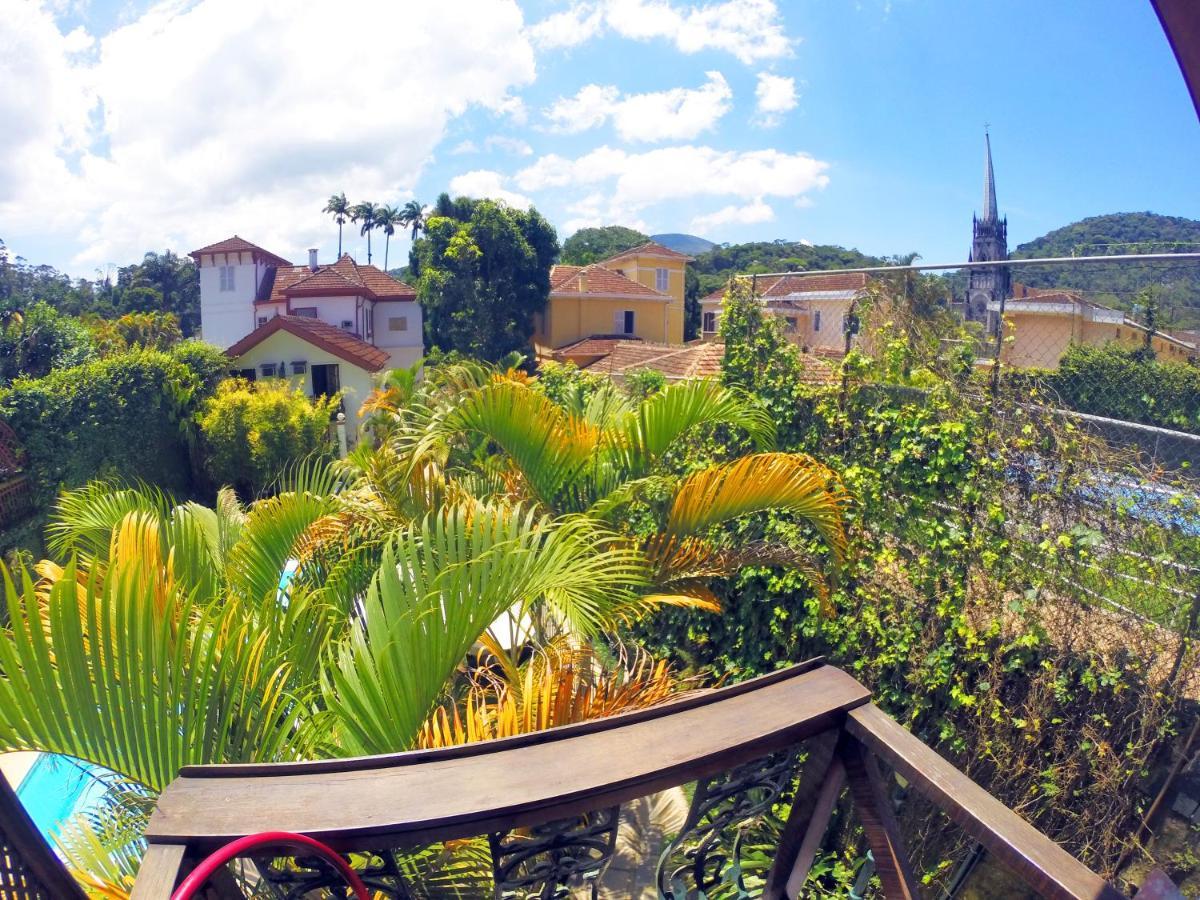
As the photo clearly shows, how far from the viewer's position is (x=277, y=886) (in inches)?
52.8

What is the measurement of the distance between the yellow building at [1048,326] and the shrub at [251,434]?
48.6ft

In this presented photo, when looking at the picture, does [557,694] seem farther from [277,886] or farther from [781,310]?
[781,310]

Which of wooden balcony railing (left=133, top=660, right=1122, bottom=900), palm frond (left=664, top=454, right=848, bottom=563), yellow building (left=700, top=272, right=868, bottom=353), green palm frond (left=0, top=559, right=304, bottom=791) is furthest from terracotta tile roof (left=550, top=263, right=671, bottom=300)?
wooden balcony railing (left=133, top=660, right=1122, bottom=900)

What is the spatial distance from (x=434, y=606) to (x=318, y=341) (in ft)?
72.7

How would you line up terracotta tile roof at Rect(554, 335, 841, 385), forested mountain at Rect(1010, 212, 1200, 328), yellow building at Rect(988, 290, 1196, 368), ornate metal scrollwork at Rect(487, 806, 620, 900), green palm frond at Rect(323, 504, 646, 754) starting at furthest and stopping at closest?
terracotta tile roof at Rect(554, 335, 841, 385) < yellow building at Rect(988, 290, 1196, 368) < forested mountain at Rect(1010, 212, 1200, 328) < green palm frond at Rect(323, 504, 646, 754) < ornate metal scrollwork at Rect(487, 806, 620, 900)

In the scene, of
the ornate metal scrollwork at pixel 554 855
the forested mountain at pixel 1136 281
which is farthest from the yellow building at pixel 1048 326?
the ornate metal scrollwork at pixel 554 855

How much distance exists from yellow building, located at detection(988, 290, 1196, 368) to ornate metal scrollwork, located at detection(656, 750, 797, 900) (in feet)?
9.89

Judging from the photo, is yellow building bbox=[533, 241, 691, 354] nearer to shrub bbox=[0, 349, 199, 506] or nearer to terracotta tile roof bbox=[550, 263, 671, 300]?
terracotta tile roof bbox=[550, 263, 671, 300]

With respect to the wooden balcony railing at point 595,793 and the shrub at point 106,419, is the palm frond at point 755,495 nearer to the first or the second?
the wooden balcony railing at point 595,793

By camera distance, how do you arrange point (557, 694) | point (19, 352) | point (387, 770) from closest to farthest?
point (387, 770)
point (557, 694)
point (19, 352)

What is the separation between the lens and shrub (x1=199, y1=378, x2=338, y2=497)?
1669 centimetres

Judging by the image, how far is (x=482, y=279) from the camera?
3030 cm

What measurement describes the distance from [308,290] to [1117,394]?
33302mm

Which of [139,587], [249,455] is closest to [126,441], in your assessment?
[249,455]
